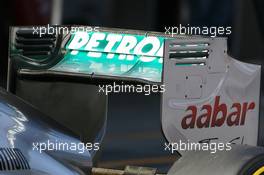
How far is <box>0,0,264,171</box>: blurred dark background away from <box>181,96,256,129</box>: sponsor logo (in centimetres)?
411

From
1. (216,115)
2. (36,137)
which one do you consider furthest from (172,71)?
(36,137)

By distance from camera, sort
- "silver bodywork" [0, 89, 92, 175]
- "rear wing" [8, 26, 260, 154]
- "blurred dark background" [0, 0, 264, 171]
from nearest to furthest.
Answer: "silver bodywork" [0, 89, 92, 175] < "rear wing" [8, 26, 260, 154] < "blurred dark background" [0, 0, 264, 171]

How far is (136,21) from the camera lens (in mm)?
19969

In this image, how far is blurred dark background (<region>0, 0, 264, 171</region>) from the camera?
1098cm

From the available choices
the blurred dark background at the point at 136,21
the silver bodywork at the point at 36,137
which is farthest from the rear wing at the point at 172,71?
the blurred dark background at the point at 136,21

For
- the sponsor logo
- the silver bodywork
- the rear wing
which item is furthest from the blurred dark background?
the silver bodywork

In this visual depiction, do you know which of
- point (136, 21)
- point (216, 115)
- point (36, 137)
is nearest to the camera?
point (36, 137)

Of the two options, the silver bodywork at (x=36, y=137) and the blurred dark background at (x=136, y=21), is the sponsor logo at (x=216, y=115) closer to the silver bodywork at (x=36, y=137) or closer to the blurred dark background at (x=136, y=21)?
the silver bodywork at (x=36, y=137)

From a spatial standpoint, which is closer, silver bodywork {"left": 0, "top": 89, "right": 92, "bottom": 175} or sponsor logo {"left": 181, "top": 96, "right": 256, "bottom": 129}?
silver bodywork {"left": 0, "top": 89, "right": 92, "bottom": 175}

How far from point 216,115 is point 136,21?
1462cm

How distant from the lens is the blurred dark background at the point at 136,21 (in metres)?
11.0

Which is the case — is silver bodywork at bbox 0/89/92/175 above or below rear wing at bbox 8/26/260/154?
below

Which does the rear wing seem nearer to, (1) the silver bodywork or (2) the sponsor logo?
(2) the sponsor logo

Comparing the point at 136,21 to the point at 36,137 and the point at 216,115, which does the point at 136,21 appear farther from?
the point at 36,137
